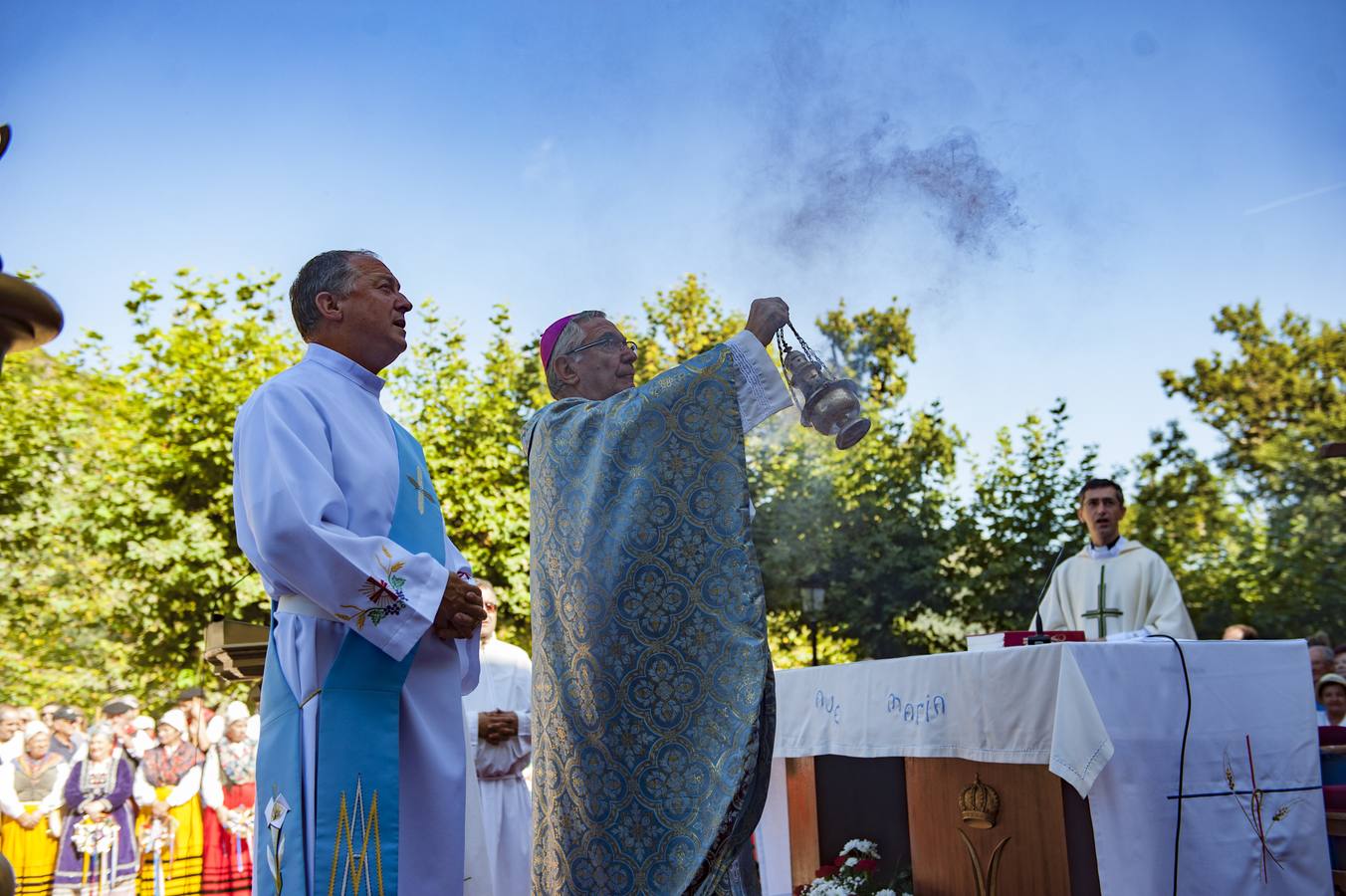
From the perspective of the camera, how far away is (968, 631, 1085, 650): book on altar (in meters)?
3.94

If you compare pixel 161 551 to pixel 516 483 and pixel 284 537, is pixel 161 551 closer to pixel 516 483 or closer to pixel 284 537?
pixel 516 483

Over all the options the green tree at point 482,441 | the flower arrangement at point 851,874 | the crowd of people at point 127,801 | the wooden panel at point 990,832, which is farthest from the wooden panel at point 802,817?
the green tree at point 482,441

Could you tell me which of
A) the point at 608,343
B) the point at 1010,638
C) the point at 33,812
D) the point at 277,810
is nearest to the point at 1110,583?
the point at 1010,638

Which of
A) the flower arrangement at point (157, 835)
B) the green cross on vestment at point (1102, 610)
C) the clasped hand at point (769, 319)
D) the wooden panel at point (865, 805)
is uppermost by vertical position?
the clasped hand at point (769, 319)

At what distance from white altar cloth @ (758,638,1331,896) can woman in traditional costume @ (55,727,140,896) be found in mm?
7286

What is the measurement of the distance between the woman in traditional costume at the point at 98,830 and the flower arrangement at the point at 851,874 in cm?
652

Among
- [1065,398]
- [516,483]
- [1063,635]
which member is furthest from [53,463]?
[1063,635]

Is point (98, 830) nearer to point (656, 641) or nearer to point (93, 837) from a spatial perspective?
point (93, 837)

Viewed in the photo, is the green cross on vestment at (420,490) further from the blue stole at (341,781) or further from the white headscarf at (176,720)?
the white headscarf at (176,720)

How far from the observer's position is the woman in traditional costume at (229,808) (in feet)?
32.1

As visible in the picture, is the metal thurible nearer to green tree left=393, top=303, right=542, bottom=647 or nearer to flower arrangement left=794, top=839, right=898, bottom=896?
flower arrangement left=794, top=839, right=898, bottom=896

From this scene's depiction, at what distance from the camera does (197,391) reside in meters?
14.9

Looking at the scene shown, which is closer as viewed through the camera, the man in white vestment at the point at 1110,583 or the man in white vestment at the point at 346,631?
the man in white vestment at the point at 346,631

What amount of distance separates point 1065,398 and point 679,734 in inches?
560
